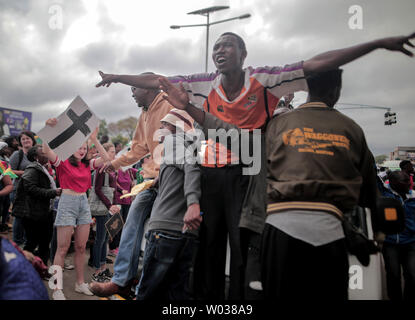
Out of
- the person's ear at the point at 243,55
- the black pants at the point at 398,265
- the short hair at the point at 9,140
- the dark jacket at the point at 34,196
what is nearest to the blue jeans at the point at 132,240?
the person's ear at the point at 243,55

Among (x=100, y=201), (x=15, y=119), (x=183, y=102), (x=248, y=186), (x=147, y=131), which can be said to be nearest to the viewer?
(x=183, y=102)

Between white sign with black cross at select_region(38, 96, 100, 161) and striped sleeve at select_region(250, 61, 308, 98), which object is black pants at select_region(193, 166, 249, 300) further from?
white sign with black cross at select_region(38, 96, 100, 161)

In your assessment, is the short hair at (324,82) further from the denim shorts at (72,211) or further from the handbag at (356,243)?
the denim shorts at (72,211)

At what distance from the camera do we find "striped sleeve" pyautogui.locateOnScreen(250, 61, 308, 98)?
214 cm

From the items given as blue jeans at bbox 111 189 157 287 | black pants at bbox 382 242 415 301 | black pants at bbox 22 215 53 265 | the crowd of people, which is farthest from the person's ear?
black pants at bbox 22 215 53 265

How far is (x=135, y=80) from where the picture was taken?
95.7 inches

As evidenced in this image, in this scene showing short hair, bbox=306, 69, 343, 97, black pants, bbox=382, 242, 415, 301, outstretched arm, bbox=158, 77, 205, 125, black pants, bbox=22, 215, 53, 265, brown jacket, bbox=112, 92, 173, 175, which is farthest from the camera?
black pants, bbox=22, 215, 53, 265

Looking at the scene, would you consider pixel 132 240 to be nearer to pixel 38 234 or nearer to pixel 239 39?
pixel 239 39

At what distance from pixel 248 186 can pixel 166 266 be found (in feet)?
2.75

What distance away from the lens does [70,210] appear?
3.67 metres

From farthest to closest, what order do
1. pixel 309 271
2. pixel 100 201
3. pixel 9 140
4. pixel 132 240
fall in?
pixel 9 140
pixel 100 201
pixel 132 240
pixel 309 271

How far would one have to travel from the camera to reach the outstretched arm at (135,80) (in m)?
2.43

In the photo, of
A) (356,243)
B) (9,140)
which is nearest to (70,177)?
(356,243)

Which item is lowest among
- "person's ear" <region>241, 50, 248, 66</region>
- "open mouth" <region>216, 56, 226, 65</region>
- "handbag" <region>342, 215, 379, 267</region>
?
"handbag" <region>342, 215, 379, 267</region>
